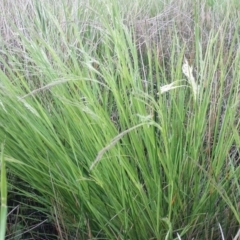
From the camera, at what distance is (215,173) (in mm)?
866

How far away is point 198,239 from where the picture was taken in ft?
2.91

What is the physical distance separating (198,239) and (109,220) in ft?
0.58

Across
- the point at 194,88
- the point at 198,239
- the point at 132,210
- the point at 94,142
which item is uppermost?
the point at 194,88

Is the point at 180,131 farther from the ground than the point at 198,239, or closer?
farther from the ground

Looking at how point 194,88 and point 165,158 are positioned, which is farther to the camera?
point 165,158

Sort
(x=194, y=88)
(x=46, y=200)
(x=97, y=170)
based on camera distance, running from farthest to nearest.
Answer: (x=46, y=200)
(x=97, y=170)
(x=194, y=88)

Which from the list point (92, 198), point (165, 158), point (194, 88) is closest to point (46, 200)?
point (92, 198)

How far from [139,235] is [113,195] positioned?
9cm

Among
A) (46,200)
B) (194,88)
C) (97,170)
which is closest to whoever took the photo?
(194,88)

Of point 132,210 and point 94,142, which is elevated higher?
point 94,142

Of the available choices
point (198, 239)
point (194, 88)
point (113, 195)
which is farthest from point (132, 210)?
point (194, 88)

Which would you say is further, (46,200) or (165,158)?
(46,200)

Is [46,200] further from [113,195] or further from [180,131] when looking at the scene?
[180,131]

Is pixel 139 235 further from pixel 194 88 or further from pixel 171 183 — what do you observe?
pixel 194 88
